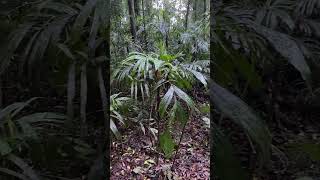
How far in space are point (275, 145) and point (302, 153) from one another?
92 millimetres

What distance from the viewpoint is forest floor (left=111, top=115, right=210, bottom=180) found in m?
1.05

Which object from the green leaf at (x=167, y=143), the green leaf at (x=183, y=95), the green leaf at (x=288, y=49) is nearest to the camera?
the green leaf at (x=288, y=49)

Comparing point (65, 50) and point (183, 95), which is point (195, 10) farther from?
point (65, 50)

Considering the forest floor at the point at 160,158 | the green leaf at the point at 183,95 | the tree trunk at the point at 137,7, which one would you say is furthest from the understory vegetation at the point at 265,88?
the tree trunk at the point at 137,7

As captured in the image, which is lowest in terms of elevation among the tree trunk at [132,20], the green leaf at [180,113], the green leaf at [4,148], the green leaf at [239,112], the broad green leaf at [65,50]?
the green leaf at [180,113]

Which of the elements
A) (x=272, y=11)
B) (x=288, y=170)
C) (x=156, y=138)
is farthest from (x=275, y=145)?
(x=156, y=138)

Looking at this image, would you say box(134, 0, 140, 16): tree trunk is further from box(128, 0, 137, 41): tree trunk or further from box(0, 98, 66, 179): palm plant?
box(0, 98, 66, 179): palm plant

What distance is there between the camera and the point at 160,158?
1.09 metres

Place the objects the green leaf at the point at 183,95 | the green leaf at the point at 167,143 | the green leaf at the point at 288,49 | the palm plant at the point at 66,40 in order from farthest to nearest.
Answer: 1. the green leaf at the point at 167,143
2. the green leaf at the point at 183,95
3. the palm plant at the point at 66,40
4. the green leaf at the point at 288,49

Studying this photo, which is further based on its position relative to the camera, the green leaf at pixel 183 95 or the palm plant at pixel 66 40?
the green leaf at pixel 183 95

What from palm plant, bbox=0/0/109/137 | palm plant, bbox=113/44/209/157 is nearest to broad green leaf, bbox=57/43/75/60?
palm plant, bbox=0/0/109/137

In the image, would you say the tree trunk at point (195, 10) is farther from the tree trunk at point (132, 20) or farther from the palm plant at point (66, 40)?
the palm plant at point (66, 40)

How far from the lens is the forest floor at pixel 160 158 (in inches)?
41.3

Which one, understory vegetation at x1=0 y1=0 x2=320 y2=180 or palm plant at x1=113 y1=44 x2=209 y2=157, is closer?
understory vegetation at x1=0 y1=0 x2=320 y2=180
